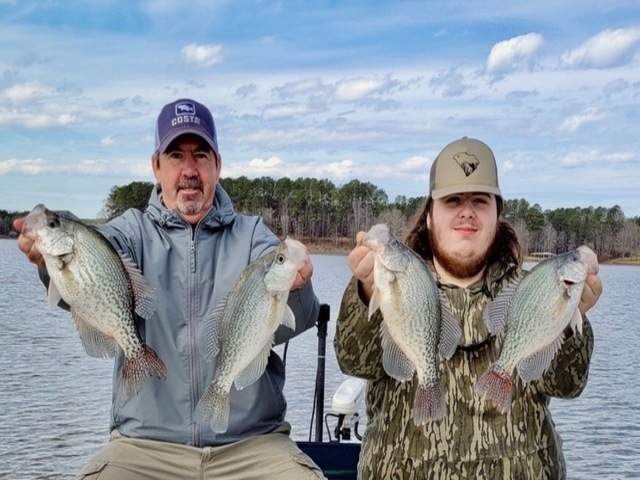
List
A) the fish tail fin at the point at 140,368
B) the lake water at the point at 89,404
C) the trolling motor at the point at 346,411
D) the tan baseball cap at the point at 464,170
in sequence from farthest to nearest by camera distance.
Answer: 1. the lake water at the point at 89,404
2. the trolling motor at the point at 346,411
3. the tan baseball cap at the point at 464,170
4. the fish tail fin at the point at 140,368

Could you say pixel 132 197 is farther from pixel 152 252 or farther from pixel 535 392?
pixel 535 392

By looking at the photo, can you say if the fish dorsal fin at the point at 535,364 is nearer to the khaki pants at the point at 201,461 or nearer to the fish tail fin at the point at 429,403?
the fish tail fin at the point at 429,403

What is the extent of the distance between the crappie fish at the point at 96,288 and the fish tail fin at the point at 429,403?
48.8 inches

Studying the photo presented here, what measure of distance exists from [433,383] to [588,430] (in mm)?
10104

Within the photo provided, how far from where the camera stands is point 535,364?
3615 millimetres

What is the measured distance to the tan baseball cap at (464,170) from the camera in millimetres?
4023

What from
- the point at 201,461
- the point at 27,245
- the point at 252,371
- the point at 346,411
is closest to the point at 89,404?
the point at 346,411

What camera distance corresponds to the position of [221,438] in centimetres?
431

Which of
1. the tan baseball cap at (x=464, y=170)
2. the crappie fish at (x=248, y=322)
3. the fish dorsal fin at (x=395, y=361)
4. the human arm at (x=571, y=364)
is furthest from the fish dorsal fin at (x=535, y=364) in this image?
the crappie fish at (x=248, y=322)

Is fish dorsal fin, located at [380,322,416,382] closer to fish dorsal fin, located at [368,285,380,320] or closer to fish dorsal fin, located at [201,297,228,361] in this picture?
fish dorsal fin, located at [368,285,380,320]

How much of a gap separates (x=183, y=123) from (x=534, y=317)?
2.28 m

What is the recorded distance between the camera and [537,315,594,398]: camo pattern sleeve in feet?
12.6

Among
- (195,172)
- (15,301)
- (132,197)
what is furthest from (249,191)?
(195,172)

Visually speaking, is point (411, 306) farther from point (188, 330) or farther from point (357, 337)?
point (188, 330)
